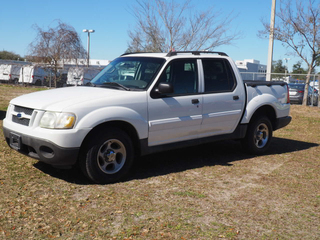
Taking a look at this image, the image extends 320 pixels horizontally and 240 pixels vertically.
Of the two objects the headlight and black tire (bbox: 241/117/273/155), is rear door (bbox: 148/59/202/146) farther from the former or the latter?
black tire (bbox: 241/117/273/155)

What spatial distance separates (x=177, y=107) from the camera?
615 centimetres

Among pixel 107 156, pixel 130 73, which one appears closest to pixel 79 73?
pixel 130 73

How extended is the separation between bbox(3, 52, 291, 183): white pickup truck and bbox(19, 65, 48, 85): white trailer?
993 inches

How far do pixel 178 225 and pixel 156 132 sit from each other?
200 cm

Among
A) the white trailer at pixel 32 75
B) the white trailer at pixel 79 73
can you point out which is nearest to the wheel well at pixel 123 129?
the white trailer at pixel 79 73

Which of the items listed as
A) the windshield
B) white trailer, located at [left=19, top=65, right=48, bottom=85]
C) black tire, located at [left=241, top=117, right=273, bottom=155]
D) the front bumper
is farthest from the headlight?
white trailer, located at [left=19, top=65, right=48, bottom=85]

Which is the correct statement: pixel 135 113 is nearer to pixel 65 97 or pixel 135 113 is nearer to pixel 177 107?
pixel 177 107

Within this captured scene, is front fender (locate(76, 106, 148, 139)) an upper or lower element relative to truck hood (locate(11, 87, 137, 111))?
lower

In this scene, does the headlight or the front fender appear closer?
the headlight

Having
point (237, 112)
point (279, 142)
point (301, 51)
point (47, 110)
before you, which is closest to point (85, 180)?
point (47, 110)

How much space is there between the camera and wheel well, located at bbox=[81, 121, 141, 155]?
5340 millimetres

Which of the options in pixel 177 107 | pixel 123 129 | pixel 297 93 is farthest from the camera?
pixel 297 93

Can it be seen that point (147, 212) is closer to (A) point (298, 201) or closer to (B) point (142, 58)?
(A) point (298, 201)

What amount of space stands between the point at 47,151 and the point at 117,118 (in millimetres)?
1018
